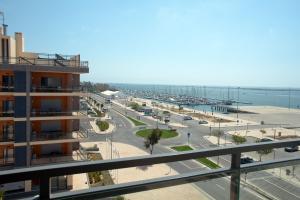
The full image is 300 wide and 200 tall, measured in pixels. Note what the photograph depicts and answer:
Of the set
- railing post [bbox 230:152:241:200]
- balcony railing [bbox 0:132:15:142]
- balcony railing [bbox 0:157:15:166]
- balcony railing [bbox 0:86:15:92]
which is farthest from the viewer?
balcony railing [bbox 0:157:15:166]

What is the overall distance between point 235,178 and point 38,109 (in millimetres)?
14515

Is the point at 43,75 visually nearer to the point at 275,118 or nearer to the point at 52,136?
the point at 52,136

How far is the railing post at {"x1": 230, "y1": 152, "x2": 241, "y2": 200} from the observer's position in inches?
90.5

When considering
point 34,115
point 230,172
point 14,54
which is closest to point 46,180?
point 230,172

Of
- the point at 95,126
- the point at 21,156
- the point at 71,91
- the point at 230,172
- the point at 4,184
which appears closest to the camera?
the point at 4,184

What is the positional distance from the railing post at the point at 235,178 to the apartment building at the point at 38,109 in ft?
45.4

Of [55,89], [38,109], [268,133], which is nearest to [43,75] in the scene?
[55,89]

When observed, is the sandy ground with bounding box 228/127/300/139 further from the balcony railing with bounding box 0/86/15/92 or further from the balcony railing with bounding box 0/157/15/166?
the balcony railing with bounding box 0/86/15/92

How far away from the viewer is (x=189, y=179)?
2.14m

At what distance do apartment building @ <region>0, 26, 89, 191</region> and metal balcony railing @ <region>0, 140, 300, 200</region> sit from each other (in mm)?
13847

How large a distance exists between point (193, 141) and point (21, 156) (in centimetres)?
2224

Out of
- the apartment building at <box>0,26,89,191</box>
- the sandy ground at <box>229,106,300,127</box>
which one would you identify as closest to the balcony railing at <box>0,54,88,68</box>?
the apartment building at <box>0,26,89,191</box>

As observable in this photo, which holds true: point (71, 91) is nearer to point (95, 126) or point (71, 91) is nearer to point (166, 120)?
point (95, 126)

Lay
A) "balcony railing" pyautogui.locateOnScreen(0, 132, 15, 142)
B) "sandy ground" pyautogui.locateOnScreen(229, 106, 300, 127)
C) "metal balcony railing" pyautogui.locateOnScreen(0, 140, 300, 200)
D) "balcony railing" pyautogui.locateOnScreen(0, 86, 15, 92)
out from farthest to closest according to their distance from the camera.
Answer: "sandy ground" pyautogui.locateOnScreen(229, 106, 300, 127) < "balcony railing" pyautogui.locateOnScreen(0, 132, 15, 142) < "balcony railing" pyautogui.locateOnScreen(0, 86, 15, 92) < "metal balcony railing" pyautogui.locateOnScreen(0, 140, 300, 200)
